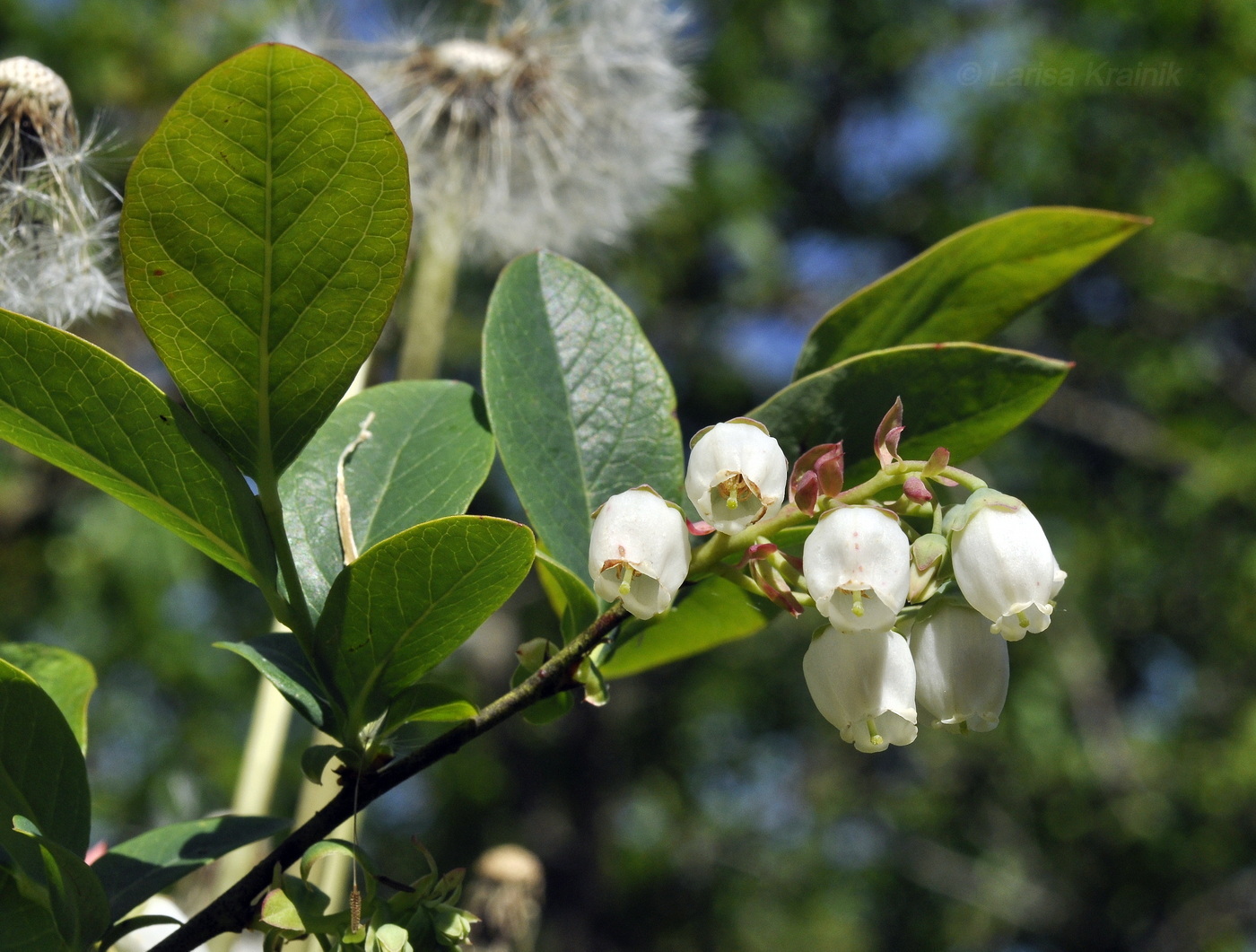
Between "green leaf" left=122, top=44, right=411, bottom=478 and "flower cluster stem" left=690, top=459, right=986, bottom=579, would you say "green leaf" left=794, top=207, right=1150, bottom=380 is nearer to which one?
"flower cluster stem" left=690, top=459, right=986, bottom=579

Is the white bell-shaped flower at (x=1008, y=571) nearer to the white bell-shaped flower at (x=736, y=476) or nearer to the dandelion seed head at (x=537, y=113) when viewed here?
the white bell-shaped flower at (x=736, y=476)

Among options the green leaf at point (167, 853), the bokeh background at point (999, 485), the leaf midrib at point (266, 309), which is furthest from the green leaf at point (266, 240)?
the bokeh background at point (999, 485)

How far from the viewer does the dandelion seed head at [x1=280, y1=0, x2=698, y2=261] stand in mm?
1563

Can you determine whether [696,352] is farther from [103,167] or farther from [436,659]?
[436,659]

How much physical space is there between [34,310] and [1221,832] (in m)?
5.46

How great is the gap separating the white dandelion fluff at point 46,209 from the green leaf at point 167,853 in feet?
1.29

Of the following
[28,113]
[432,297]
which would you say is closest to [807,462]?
[28,113]

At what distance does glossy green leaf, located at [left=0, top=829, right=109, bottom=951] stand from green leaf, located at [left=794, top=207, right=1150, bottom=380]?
1.46ft

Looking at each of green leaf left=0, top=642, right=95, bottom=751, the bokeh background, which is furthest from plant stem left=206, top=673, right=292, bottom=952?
the bokeh background

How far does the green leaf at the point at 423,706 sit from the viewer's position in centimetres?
49

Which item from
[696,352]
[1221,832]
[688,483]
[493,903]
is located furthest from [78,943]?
[1221,832]

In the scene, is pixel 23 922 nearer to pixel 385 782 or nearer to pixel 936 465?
pixel 385 782

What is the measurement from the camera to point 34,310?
30.7 inches

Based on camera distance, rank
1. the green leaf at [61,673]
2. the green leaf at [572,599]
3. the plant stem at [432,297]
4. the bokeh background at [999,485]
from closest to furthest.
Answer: the green leaf at [572,599], the green leaf at [61,673], the plant stem at [432,297], the bokeh background at [999,485]
